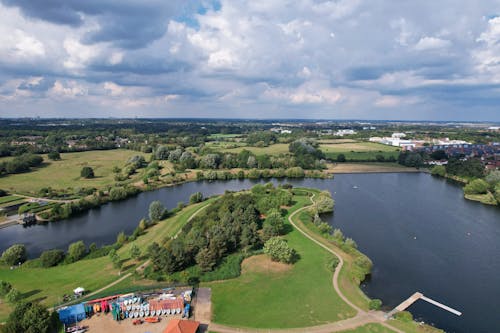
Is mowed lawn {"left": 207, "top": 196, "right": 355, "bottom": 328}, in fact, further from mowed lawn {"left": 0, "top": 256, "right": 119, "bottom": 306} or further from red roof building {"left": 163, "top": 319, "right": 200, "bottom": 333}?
mowed lawn {"left": 0, "top": 256, "right": 119, "bottom": 306}

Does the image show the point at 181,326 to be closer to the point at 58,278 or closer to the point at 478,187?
the point at 58,278

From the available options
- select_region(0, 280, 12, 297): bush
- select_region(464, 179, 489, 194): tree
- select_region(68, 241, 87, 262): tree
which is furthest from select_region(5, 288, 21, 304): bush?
select_region(464, 179, 489, 194): tree

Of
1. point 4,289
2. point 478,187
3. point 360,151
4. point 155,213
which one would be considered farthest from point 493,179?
point 4,289

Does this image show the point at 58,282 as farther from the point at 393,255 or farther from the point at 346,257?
the point at 393,255

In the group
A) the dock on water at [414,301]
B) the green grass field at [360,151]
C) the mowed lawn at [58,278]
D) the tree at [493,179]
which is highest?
the green grass field at [360,151]

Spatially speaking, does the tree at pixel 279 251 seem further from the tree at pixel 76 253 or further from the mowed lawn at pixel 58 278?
the tree at pixel 76 253

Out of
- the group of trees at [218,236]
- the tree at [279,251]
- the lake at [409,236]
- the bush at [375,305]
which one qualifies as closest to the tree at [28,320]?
the group of trees at [218,236]
